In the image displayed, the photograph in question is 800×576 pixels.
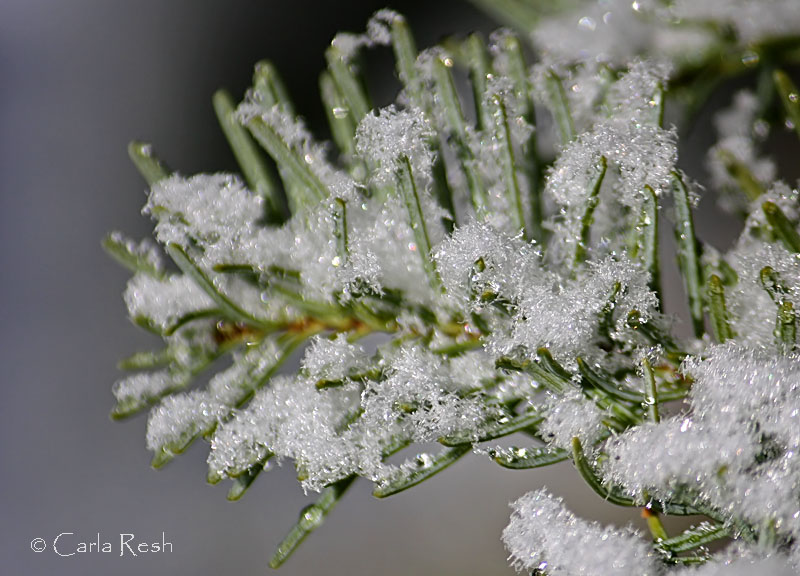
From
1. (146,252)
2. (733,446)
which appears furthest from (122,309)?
(733,446)

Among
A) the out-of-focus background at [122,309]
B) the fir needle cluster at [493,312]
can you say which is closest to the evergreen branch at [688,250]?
the fir needle cluster at [493,312]

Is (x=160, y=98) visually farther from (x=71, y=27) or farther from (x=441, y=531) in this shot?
(x=441, y=531)

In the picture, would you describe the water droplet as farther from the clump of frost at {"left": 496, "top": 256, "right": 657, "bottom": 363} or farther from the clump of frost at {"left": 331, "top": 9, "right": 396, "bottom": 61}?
the clump of frost at {"left": 331, "top": 9, "right": 396, "bottom": 61}

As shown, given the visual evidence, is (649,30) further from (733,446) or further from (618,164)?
(733,446)

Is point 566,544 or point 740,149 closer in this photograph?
point 566,544

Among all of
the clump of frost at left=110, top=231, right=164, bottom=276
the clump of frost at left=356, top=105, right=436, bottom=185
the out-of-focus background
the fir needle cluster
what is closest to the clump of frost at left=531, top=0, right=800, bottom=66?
the fir needle cluster

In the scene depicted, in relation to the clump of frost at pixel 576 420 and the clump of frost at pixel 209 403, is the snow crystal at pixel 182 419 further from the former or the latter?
the clump of frost at pixel 576 420
